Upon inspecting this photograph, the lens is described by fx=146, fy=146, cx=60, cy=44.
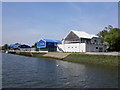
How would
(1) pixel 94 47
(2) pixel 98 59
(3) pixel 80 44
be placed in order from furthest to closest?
(1) pixel 94 47
(3) pixel 80 44
(2) pixel 98 59

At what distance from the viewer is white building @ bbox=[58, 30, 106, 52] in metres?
47.6

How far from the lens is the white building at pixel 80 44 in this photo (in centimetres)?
4757

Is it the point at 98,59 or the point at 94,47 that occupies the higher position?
the point at 94,47

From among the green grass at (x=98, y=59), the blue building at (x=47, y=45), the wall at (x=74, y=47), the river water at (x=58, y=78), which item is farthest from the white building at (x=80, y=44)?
the river water at (x=58, y=78)

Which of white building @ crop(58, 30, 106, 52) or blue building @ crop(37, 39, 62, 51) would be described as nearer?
white building @ crop(58, 30, 106, 52)

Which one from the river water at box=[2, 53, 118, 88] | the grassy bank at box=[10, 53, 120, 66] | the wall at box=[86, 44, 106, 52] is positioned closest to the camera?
the river water at box=[2, 53, 118, 88]

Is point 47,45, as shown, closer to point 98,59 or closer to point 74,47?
point 74,47

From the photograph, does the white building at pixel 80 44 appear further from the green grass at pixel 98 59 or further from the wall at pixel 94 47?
the green grass at pixel 98 59

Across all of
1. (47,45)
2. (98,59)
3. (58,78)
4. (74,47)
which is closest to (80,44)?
(74,47)

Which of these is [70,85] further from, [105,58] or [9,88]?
[105,58]

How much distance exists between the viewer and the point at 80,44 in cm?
4797

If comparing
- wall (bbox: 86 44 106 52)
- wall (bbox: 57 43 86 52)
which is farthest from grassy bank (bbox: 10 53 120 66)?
wall (bbox: 86 44 106 52)

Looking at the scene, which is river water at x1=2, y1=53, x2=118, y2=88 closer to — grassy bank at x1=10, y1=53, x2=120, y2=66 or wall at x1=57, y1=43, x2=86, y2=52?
grassy bank at x1=10, y1=53, x2=120, y2=66

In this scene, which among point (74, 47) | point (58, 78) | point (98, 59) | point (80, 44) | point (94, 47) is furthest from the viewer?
point (74, 47)
